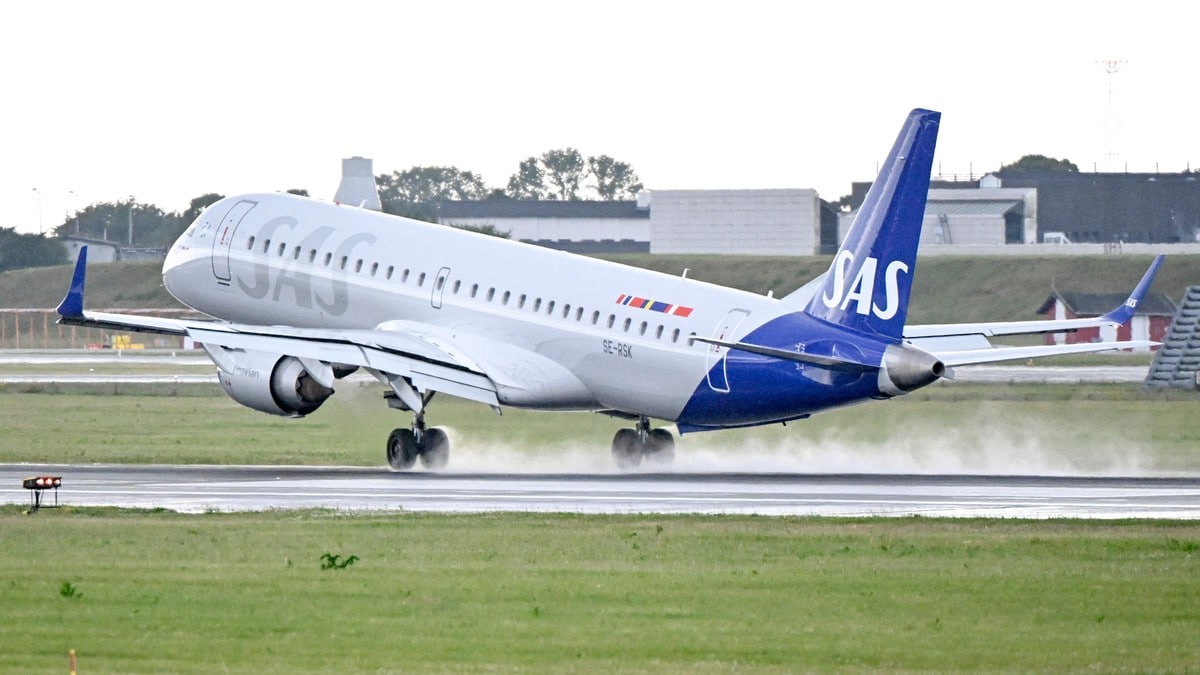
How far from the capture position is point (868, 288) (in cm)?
3888

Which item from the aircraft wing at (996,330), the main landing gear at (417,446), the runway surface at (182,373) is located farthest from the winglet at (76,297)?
the runway surface at (182,373)

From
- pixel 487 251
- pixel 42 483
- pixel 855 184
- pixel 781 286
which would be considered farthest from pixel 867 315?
pixel 855 184

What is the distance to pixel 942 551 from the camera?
27.2 meters

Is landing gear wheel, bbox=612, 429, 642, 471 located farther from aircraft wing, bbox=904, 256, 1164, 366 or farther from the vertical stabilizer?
the vertical stabilizer

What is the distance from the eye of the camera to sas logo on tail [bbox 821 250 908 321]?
38.7m

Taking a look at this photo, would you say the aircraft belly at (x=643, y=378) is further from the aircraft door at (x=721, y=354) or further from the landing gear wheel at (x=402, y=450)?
the landing gear wheel at (x=402, y=450)

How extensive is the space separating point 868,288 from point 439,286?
11.9m

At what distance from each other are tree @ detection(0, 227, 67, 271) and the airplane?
106m

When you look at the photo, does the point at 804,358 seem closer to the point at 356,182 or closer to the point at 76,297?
the point at 76,297

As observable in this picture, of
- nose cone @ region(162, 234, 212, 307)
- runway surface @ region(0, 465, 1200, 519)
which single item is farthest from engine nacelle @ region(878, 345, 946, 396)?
nose cone @ region(162, 234, 212, 307)

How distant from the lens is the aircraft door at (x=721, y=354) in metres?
41.1

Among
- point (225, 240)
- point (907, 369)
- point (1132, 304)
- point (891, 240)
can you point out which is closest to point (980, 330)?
point (1132, 304)

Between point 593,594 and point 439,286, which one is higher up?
point 439,286

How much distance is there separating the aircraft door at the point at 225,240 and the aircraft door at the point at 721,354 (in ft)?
48.9
